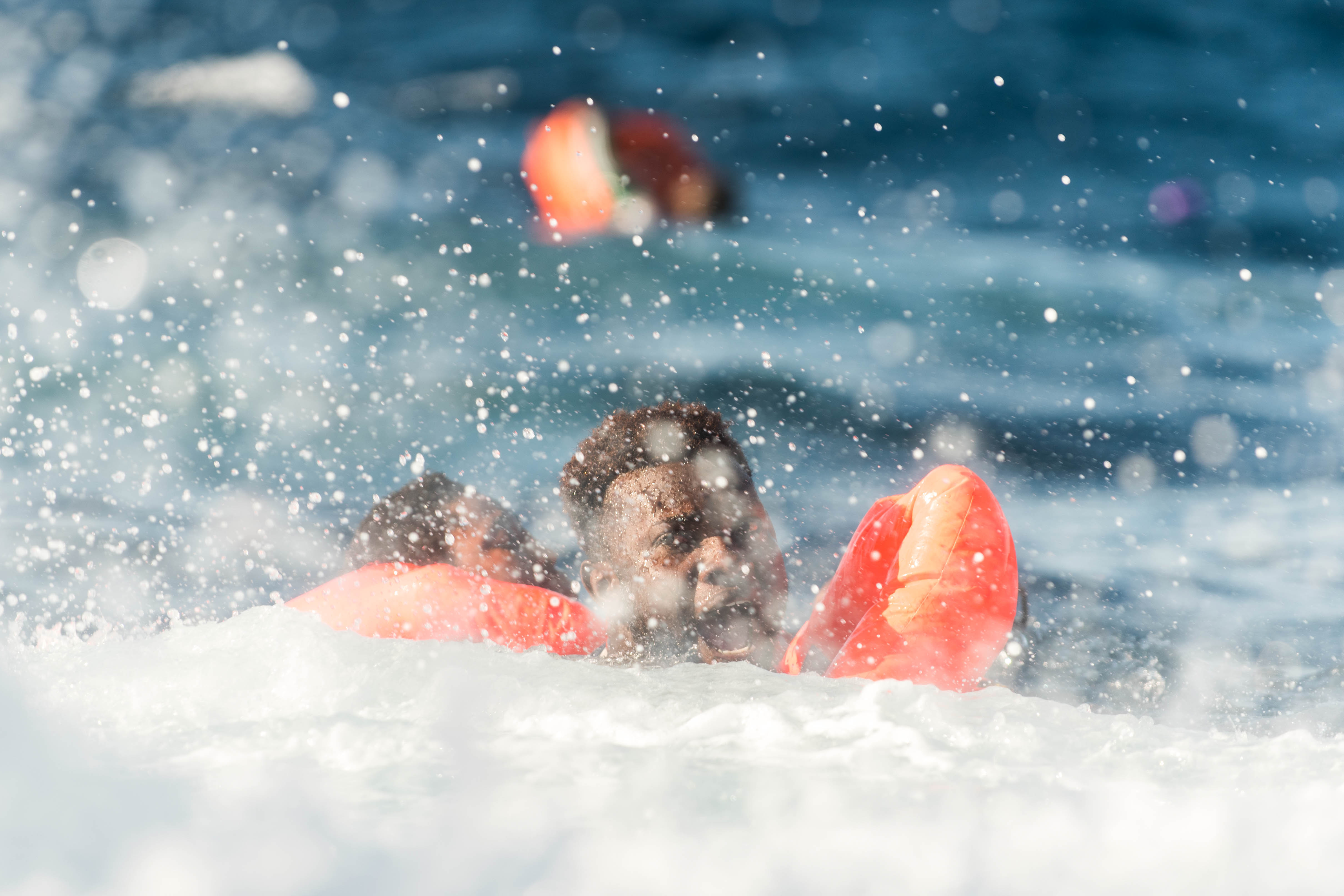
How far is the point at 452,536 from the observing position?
5.24m

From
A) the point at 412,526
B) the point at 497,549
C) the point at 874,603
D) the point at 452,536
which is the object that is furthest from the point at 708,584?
the point at 412,526

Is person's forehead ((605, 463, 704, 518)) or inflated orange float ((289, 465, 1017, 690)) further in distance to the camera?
person's forehead ((605, 463, 704, 518))

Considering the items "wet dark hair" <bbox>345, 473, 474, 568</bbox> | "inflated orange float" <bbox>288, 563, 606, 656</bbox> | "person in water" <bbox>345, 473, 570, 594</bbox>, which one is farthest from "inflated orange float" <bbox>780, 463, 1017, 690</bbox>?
"wet dark hair" <bbox>345, 473, 474, 568</bbox>

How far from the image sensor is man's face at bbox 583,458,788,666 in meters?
3.64

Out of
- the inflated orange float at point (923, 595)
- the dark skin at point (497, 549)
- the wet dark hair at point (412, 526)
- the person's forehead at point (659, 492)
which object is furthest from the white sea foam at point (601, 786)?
the wet dark hair at point (412, 526)

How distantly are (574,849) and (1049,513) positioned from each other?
6122mm

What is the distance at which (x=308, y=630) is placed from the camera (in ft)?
10.8

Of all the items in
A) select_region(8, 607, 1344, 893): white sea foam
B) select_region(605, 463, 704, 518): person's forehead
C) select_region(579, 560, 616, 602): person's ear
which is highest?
select_region(605, 463, 704, 518): person's forehead

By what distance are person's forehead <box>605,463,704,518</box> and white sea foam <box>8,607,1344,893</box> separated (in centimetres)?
80

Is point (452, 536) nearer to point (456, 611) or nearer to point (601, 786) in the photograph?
point (456, 611)

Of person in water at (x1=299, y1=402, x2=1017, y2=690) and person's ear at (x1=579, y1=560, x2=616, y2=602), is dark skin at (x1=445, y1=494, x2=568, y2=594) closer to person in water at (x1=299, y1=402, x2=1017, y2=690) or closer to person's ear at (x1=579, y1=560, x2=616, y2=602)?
person in water at (x1=299, y1=402, x2=1017, y2=690)

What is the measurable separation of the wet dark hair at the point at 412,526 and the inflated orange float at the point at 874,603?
0.78 metres

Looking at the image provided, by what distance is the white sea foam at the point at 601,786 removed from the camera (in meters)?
2.10

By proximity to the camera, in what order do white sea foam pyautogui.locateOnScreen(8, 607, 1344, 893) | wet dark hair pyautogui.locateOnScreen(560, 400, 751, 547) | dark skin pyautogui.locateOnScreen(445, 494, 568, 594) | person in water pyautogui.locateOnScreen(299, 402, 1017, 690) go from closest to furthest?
1. white sea foam pyautogui.locateOnScreen(8, 607, 1344, 893)
2. person in water pyautogui.locateOnScreen(299, 402, 1017, 690)
3. wet dark hair pyautogui.locateOnScreen(560, 400, 751, 547)
4. dark skin pyautogui.locateOnScreen(445, 494, 568, 594)
